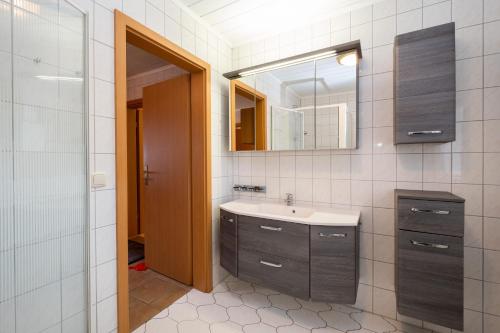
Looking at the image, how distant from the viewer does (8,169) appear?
0.87m

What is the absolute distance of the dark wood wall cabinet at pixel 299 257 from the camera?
1.53 m

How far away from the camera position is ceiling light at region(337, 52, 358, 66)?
1.73 m

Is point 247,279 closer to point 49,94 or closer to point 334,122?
point 334,122

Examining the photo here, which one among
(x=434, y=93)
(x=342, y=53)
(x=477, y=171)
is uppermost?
(x=342, y=53)

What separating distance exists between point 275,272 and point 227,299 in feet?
2.08

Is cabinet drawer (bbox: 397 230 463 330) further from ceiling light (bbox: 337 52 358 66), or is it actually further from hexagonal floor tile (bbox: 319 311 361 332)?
ceiling light (bbox: 337 52 358 66)

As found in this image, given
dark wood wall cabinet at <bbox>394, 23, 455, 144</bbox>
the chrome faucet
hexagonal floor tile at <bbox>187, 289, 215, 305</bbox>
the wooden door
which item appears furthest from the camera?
the wooden door

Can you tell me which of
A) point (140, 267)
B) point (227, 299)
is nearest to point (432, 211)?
point (227, 299)

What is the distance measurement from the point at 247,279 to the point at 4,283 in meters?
1.41

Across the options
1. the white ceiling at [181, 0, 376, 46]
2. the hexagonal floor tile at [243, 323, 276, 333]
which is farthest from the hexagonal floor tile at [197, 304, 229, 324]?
the white ceiling at [181, 0, 376, 46]

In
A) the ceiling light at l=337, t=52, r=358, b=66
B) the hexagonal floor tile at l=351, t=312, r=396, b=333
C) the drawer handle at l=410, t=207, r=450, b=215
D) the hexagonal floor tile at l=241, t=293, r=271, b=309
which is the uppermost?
the ceiling light at l=337, t=52, r=358, b=66

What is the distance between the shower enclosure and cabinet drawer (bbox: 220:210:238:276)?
1014 mm

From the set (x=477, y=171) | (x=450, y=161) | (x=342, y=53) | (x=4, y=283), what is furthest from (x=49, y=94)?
(x=477, y=171)

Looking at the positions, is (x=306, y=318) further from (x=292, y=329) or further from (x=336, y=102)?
(x=336, y=102)
